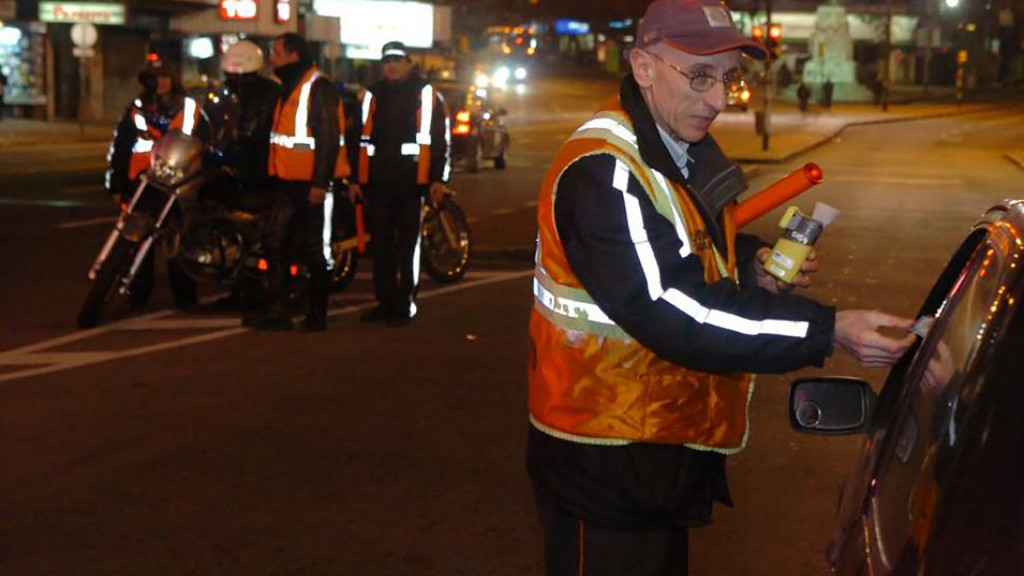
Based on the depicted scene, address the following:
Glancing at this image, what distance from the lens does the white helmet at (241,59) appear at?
11086 mm

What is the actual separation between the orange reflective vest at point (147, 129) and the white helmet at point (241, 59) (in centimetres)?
40

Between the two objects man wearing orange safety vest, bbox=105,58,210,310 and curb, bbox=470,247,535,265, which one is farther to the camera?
curb, bbox=470,247,535,265

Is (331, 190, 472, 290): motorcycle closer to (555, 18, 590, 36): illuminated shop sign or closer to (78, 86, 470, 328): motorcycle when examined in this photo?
Result: (78, 86, 470, 328): motorcycle

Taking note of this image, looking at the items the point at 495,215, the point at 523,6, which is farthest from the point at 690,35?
the point at 523,6

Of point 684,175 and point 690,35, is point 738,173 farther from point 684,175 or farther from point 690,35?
point 690,35

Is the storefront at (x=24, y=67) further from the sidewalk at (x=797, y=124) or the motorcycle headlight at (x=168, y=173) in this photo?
the motorcycle headlight at (x=168, y=173)

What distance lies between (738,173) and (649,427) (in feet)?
2.21

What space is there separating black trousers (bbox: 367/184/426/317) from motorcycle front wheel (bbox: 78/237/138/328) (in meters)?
1.67

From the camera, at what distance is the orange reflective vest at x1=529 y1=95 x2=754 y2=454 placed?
3447 millimetres

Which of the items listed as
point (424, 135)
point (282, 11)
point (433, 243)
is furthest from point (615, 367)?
point (282, 11)

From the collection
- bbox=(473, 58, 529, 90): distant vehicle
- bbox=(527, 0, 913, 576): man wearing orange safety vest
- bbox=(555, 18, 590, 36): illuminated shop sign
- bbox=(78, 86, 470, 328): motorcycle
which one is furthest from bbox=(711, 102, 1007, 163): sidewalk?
bbox=(555, 18, 590, 36): illuminated shop sign

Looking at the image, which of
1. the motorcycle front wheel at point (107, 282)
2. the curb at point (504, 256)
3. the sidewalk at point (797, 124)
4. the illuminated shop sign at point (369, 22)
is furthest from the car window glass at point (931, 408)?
the illuminated shop sign at point (369, 22)

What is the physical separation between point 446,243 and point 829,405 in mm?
9849

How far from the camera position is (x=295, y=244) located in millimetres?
10852
